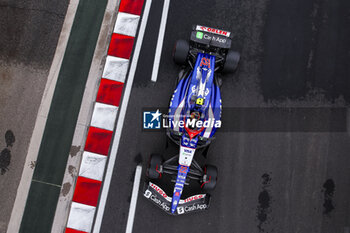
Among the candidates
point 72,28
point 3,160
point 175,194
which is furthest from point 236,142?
point 3,160

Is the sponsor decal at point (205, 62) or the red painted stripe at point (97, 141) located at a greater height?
the sponsor decal at point (205, 62)

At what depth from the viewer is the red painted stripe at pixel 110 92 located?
5.32 metres

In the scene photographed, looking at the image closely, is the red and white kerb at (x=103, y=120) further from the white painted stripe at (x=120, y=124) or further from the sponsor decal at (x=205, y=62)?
the sponsor decal at (x=205, y=62)

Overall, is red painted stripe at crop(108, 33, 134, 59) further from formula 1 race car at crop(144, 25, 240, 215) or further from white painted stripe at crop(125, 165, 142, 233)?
white painted stripe at crop(125, 165, 142, 233)

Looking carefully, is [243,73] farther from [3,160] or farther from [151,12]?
[3,160]

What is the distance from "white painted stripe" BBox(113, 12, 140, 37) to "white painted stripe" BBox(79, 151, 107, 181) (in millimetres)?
2877

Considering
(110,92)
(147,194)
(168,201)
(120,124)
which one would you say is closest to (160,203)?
(168,201)

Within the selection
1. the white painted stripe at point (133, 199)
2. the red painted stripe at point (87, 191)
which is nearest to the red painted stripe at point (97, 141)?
the red painted stripe at point (87, 191)

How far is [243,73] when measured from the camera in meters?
5.44

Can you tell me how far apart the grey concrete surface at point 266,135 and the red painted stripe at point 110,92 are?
0.38 meters

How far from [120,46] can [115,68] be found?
20.7 inches

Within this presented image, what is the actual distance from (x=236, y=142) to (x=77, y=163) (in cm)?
359

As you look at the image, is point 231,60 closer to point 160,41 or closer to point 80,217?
point 160,41

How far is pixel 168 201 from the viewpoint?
15.8 feet
